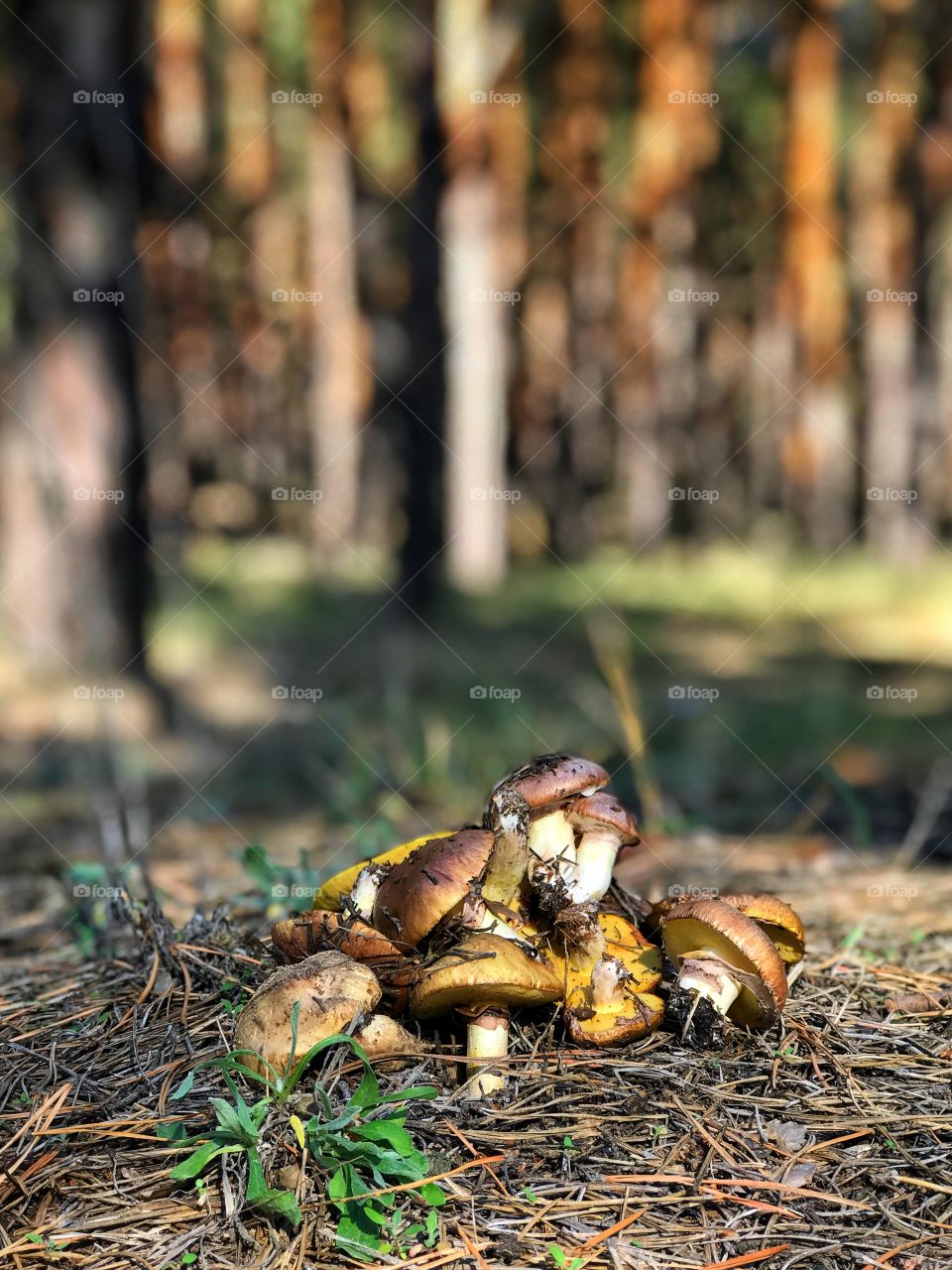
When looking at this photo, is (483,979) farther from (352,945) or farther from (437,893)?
(352,945)

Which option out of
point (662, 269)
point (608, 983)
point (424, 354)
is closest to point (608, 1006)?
point (608, 983)

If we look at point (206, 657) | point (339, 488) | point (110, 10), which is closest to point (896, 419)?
point (339, 488)

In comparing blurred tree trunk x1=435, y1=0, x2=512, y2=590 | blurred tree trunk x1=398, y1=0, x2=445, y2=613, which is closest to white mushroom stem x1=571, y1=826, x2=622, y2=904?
blurred tree trunk x1=435, y1=0, x2=512, y2=590

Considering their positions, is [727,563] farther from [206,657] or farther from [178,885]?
[178,885]

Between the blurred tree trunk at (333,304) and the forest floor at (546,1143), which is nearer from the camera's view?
the forest floor at (546,1143)

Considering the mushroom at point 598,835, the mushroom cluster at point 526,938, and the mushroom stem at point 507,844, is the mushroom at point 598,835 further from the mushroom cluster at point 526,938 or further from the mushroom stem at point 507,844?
the mushroom stem at point 507,844

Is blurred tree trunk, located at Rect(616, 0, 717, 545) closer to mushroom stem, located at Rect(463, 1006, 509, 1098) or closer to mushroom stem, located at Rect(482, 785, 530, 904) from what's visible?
mushroom stem, located at Rect(482, 785, 530, 904)

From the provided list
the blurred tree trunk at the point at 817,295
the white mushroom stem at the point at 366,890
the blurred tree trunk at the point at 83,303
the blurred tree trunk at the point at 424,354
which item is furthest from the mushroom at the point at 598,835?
the blurred tree trunk at the point at 817,295
